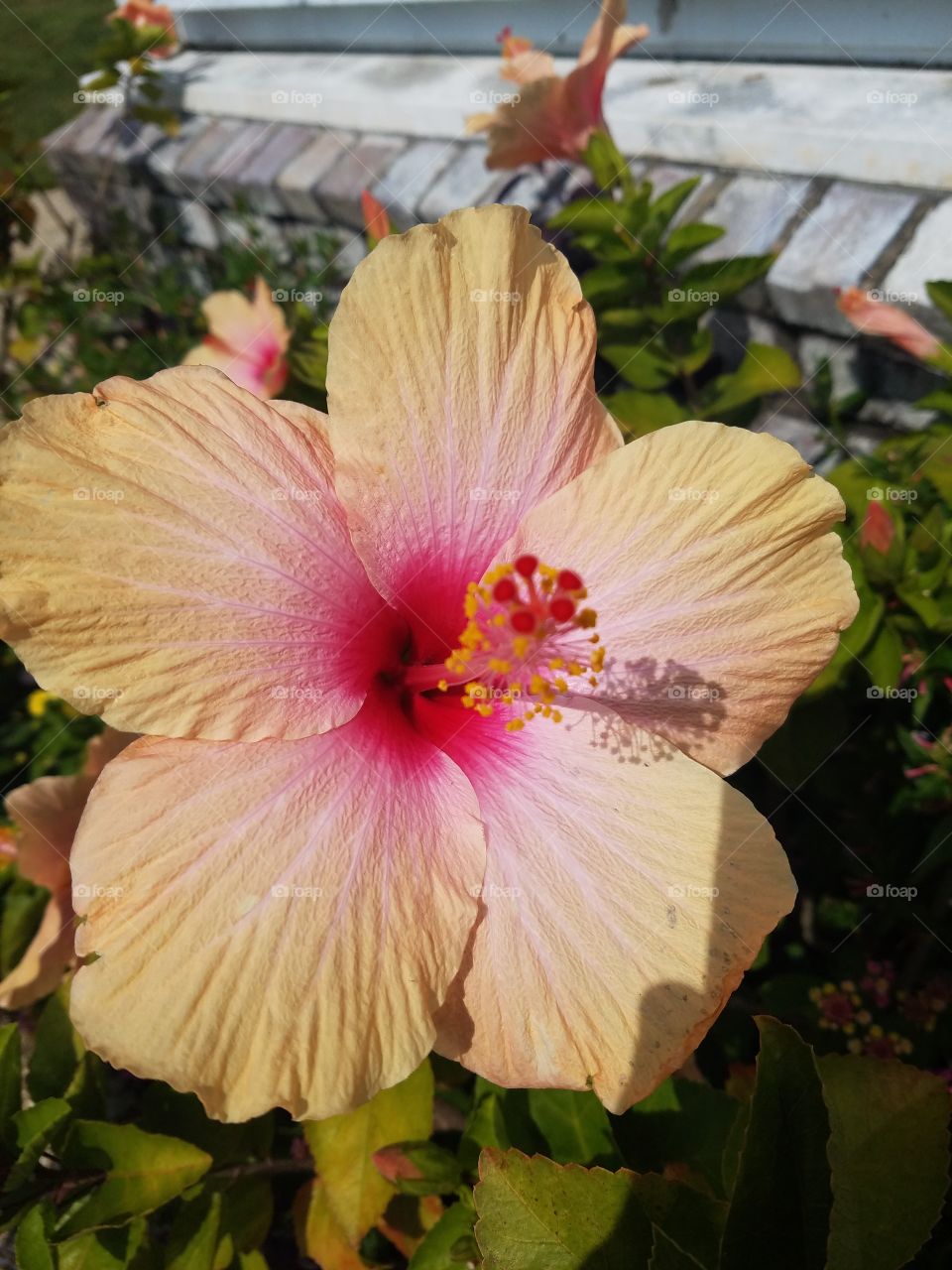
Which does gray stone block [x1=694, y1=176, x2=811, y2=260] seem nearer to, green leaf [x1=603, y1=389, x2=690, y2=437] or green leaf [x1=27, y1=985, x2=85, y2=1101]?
green leaf [x1=603, y1=389, x2=690, y2=437]

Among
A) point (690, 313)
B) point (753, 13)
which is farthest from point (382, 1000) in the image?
point (753, 13)

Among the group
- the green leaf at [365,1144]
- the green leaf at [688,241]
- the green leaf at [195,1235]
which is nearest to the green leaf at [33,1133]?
the green leaf at [195,1235]

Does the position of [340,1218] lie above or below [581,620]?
below

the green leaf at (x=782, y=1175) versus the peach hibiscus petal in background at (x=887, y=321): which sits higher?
the green leaf at (x=782, y=1175)

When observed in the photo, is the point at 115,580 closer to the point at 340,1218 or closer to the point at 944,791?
the point at 340,1218

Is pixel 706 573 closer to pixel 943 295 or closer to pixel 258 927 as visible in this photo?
pixel 258 927

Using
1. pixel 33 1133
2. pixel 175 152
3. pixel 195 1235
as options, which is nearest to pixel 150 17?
pixel 175 152

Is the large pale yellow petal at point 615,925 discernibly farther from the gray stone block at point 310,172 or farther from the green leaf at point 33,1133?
the gray stone block at point 310,172

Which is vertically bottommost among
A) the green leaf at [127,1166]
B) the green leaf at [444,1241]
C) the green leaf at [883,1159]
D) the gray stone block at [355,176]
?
the green leaf at [444,1241]
